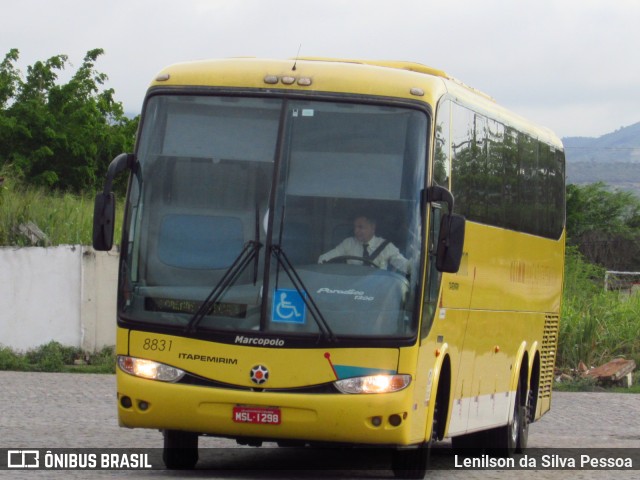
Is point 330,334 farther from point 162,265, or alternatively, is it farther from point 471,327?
point 471,327

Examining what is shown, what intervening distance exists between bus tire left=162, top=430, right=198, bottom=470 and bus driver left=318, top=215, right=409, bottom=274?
217 centimetres

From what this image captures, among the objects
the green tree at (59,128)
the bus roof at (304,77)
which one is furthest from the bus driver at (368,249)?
the green tree at (59,128)

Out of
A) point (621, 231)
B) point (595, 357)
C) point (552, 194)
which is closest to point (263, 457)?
point (552, 194)

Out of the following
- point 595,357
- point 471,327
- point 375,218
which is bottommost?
point 595,357

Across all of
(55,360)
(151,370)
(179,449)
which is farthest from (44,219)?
(151,370)

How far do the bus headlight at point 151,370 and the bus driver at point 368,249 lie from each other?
4.69 feet

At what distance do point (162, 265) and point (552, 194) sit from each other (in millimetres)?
8179

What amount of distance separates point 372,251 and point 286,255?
0.67 meters

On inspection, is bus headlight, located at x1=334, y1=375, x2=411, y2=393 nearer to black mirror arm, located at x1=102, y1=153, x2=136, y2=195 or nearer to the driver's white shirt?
the driver's white shirt

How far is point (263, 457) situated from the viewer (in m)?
14.0

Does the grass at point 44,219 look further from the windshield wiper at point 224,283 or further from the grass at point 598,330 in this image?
the windshield wiper at point 224,283

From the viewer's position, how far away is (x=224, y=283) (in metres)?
10.8

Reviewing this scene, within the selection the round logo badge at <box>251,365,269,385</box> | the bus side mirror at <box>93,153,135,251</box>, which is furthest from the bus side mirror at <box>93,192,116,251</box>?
the round logo badge at <box>251,365,269,385</box>

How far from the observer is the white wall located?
25156 mm
